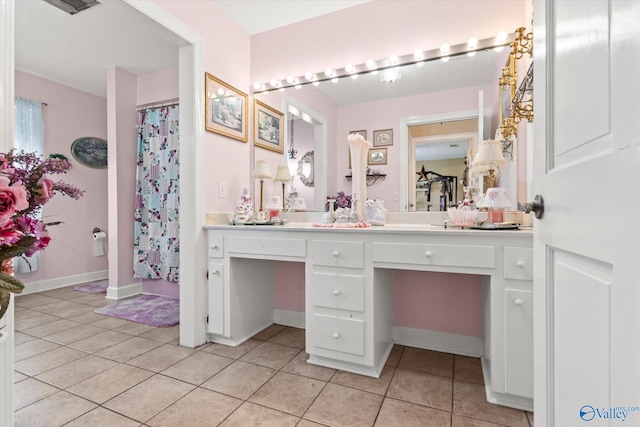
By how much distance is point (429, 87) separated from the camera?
84.1 inches

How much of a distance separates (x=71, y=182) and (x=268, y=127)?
2.87 m

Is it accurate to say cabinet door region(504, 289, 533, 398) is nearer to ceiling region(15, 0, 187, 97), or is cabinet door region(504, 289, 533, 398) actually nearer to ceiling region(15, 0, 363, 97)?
ceiling region(15, 0, 363, 97)

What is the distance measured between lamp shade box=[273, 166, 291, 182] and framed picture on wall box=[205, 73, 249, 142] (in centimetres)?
39

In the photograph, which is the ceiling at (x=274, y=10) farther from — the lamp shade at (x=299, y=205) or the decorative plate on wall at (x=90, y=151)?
the decorative plate on wall at (x=90, y=151)

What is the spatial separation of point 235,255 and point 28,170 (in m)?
1.30

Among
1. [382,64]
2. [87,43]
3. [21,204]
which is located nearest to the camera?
[21,204]

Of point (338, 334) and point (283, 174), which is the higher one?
A: point (283, 174)

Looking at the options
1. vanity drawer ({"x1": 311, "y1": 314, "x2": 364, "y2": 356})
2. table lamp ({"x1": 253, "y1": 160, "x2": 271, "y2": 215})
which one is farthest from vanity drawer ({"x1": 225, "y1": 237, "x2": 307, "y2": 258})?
table lamp ({"x1": 253, "y1": 160, "x2": 271, "y2": 215})

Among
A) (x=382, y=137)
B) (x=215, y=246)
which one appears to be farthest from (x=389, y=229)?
(x=215, y=246)

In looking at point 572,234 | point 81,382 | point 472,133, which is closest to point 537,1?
point 572,234

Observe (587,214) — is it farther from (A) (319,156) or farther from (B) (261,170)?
(B) (261,170)

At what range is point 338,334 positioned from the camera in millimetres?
1756

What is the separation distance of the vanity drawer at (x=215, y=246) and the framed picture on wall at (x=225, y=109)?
0.80m

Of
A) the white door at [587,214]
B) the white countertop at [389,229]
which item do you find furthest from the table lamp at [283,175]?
the white door at [587,214]
